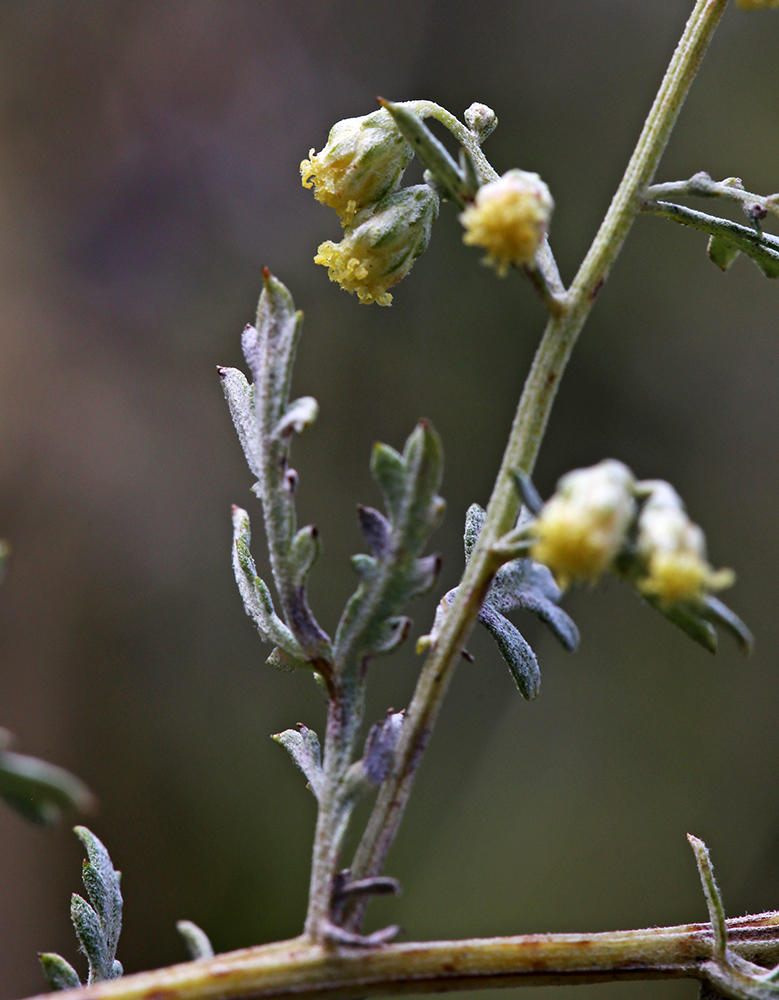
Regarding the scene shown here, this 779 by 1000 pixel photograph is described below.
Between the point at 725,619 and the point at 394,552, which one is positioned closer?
the point at 725,619

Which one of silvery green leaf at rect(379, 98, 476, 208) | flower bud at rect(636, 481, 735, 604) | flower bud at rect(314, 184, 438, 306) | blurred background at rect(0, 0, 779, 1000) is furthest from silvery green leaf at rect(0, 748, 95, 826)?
blurred background at rect(0, 0, 779, 1000)

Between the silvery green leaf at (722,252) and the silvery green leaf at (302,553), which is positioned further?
the silvery green leaf at (722,252)

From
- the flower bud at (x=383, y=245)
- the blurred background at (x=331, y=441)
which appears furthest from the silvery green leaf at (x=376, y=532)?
the blurred background at (x=331, y=441)

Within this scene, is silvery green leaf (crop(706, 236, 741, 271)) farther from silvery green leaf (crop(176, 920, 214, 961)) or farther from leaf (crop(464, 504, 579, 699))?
silvery green leaf (crop(176, 920, 214, 961))

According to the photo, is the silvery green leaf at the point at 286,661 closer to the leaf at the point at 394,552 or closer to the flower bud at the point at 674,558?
the leaf at the point at 394,552

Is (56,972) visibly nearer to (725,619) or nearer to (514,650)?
(514,650)

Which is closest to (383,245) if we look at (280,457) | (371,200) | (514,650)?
(371,200)

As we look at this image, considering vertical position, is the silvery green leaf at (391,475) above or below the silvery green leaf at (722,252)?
below
